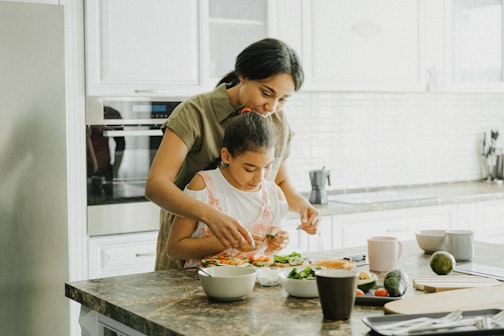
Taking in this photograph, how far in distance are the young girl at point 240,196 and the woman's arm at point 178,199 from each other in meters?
0.08

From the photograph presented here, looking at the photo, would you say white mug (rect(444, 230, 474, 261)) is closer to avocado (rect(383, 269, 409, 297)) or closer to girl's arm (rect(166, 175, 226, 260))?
avocado (rect(383, 269, 409, 297))

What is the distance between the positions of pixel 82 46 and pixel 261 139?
156 centimetres

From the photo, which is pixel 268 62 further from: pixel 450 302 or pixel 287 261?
pixel 450 302

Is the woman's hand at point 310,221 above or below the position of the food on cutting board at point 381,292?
above

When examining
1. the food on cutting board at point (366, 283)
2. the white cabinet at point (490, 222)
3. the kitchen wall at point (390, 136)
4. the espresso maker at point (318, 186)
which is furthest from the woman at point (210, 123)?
the white cabinet at point (490, 222)

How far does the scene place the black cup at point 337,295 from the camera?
62.6 inches

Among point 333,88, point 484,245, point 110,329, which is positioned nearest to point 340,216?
point 333,88

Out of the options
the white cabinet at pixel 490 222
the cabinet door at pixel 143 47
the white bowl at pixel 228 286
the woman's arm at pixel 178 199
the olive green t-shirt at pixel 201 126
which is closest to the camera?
the white bowl at pixel 228 286

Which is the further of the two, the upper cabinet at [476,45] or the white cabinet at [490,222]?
the upper cabinet at [476,45]

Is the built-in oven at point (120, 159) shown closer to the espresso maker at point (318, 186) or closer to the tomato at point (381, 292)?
the espresso maker at point (318, 186)

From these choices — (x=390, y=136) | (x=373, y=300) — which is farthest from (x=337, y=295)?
(x=390, y=136)

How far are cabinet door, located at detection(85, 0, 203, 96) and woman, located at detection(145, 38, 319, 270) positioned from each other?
1.12 metres

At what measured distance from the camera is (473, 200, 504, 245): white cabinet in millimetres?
4547

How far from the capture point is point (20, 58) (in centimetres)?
317
